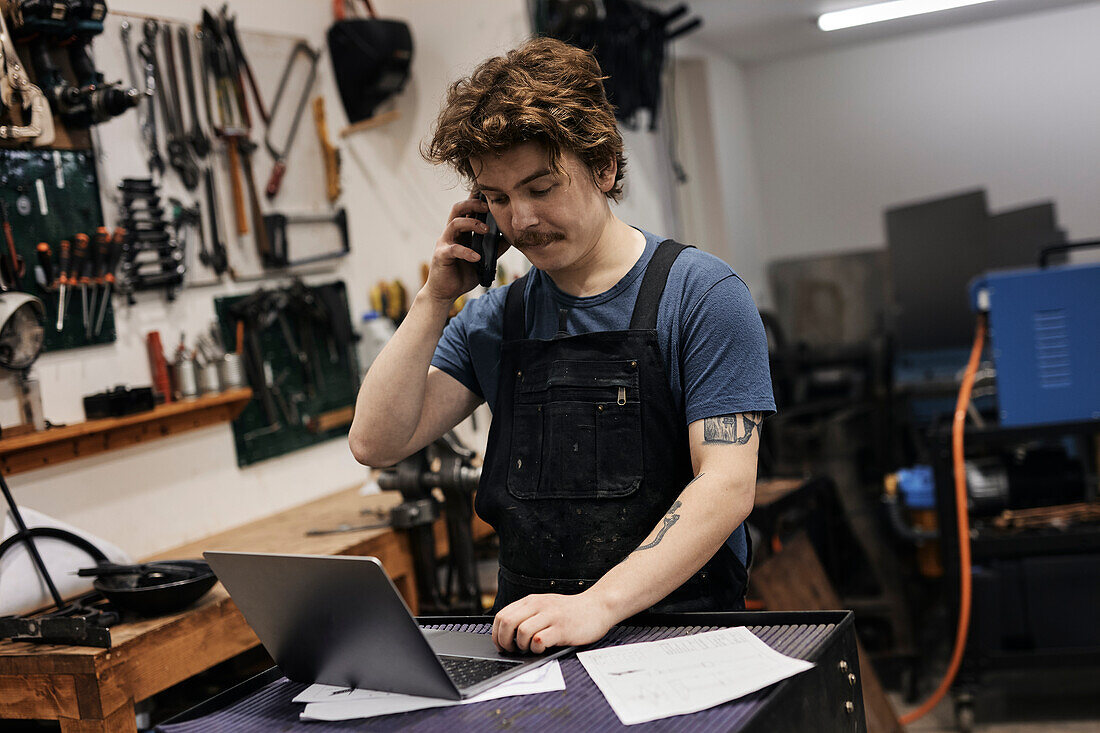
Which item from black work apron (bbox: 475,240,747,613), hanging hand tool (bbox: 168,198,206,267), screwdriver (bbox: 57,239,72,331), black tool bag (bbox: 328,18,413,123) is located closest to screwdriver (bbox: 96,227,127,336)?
screwdriver (bbox: 57,239,72,331)

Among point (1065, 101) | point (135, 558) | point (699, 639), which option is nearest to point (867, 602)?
point (135, 558)

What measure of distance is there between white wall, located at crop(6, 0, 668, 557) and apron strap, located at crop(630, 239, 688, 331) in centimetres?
139

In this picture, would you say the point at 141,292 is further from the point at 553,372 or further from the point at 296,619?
the point at 296,619

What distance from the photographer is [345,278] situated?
3730 millimetres

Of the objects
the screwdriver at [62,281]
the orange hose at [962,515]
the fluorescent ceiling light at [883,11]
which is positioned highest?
the fluorescent ceiling light at [883,11]

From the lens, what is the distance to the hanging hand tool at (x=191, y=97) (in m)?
3.07

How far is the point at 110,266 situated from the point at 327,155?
110 centimetres

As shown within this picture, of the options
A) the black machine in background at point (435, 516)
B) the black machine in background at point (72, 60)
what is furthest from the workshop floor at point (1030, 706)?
the black machine in background at point (72, 60)

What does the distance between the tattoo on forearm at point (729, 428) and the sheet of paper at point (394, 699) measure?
0.40m

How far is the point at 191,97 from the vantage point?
3.09 m

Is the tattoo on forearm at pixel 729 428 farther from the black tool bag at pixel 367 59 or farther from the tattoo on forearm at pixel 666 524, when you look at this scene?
the black tool bag at pixel 367 59

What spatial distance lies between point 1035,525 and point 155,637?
2.63 metres

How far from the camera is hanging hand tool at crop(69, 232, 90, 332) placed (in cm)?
267

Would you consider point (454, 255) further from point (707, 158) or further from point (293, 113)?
point (707, 158)
